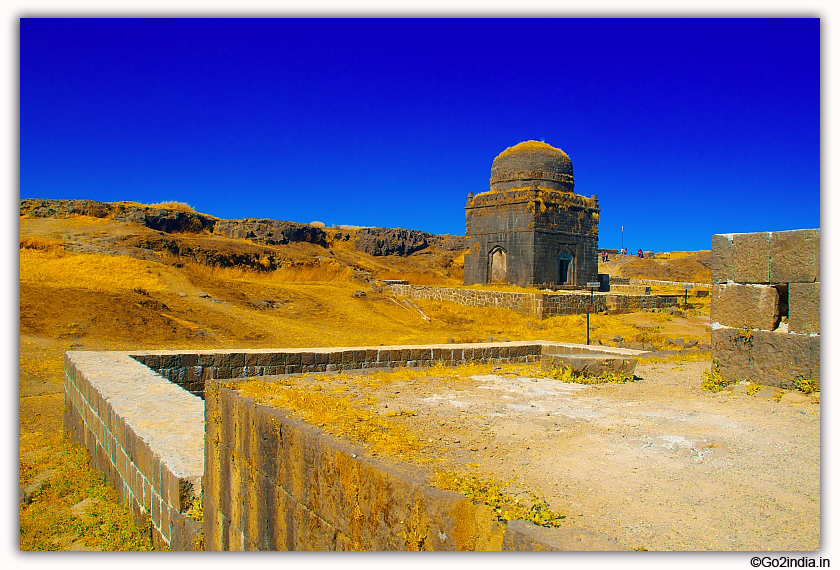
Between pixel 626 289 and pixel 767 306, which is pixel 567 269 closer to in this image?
pixel 626 289

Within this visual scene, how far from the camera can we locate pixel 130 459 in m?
5.89

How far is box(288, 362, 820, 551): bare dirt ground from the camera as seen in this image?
103 inches

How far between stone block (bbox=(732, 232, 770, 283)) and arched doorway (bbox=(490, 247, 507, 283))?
1976cm

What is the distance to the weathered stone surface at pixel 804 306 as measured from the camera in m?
4.96

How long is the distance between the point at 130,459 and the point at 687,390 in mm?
5369

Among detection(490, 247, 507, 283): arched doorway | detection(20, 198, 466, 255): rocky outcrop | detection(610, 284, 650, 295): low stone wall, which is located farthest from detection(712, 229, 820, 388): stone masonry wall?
detection(20, 198, 466, 255): rocky outcrop

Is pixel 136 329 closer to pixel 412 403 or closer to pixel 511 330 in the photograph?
pixel 511 330

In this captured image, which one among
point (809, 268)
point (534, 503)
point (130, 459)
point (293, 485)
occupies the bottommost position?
point (130, 459)

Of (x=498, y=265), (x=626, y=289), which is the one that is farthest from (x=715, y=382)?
(x=626, y=289)

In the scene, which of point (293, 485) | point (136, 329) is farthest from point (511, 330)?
point (293, 485)

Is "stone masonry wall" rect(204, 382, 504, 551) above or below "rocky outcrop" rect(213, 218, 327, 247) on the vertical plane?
below

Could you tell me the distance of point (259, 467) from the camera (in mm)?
4281

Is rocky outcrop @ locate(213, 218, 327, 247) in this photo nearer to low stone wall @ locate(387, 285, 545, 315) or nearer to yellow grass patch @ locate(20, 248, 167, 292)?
low stone wall @ locate(387, 285, 545, 315)

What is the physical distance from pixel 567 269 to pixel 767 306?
20373mm
